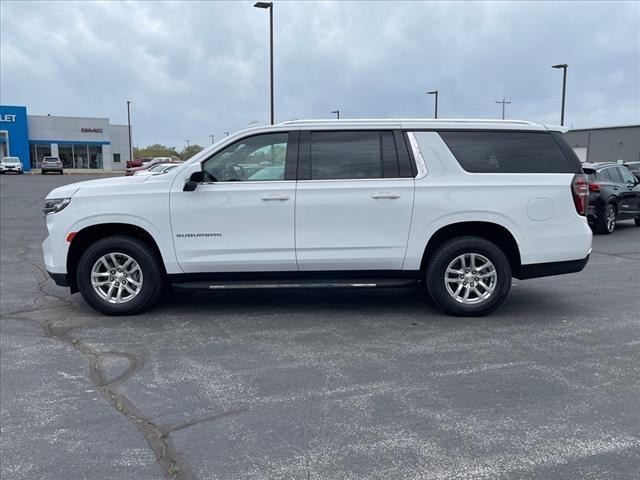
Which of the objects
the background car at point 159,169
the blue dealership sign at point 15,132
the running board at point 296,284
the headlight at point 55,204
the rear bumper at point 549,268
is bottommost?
the running board at point 296,284

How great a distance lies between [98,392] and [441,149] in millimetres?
3968

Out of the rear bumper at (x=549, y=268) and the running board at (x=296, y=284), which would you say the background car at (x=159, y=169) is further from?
the rear bumper at (x=549, y=268)

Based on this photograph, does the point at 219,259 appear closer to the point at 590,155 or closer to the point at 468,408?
the point at 468,408

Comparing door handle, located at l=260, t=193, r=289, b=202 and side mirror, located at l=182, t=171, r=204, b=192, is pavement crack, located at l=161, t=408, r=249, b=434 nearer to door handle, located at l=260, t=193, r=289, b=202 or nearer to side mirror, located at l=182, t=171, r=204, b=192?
door handle, located at l=260, t=193, r=289, b=202

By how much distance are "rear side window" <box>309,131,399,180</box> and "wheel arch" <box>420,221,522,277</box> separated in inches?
31.9

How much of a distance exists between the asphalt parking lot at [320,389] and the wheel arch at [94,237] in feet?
1.87

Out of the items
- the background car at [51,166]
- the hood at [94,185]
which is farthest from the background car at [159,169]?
the background car at [51,166]

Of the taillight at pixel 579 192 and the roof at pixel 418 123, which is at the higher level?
the roof at pixel 418 123

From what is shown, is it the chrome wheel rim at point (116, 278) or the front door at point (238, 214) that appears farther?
the chrome wheel rim at point (116, 278)

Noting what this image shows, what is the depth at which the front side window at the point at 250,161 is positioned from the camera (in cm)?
580

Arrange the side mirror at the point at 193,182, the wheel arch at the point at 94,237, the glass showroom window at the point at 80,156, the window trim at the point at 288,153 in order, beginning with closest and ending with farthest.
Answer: the side mirror at the point at 193,182
the window trim at the point at 288,153
the wheel arch at the point at 94,237
the glass showroom window at the point at 80,156

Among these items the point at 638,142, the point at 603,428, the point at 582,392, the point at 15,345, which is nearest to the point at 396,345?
the point at 582,392

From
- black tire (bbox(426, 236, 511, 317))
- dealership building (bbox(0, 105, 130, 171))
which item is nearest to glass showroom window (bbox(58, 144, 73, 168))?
dealership building (bbox(0, 105, 130, 171))

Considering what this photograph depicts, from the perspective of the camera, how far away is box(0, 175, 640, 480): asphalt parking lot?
3.14m
